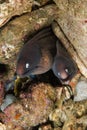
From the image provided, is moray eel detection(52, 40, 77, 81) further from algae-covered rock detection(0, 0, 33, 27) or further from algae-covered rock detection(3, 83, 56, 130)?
algae-covered rock detection(0, 0, 33, 27)

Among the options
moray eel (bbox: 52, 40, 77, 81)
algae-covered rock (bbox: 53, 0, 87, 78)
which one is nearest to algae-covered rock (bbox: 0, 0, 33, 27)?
algae-covered rock (bbox: 53, 0, 87, 78)

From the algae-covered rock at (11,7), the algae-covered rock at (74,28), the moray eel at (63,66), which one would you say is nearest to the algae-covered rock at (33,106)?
the moray eel at (63,66)

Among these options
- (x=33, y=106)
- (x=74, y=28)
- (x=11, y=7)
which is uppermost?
(x=11, y=7)

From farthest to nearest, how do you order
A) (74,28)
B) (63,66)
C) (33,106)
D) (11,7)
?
1. (33,106)
2. (74,28)
3. (11,7)
4. (63,66)

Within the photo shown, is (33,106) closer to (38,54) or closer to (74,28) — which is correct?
(38,54)

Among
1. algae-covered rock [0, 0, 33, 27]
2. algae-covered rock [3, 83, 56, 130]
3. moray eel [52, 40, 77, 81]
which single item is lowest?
algae-covered rock [3, 83, 56, 130]

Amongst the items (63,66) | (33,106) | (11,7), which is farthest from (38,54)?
(33,106)
